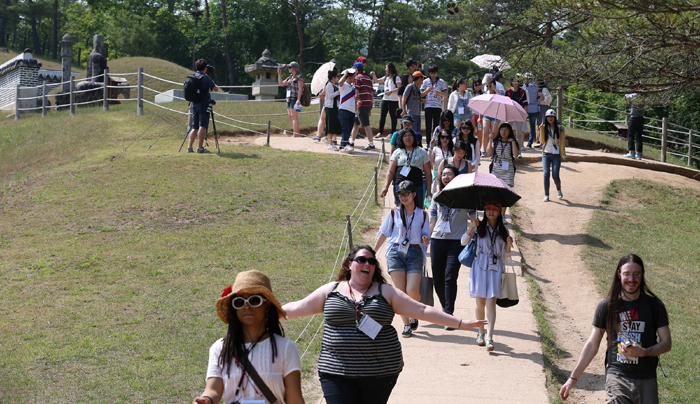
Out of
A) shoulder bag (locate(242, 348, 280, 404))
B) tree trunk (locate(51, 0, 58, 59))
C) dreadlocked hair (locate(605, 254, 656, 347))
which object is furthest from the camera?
tree trunk (locate(51, 0, 58, 59))

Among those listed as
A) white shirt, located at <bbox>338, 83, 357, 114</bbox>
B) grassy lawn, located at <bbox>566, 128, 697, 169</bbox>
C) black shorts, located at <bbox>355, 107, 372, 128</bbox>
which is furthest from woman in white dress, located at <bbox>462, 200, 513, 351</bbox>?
grassy lawn, located at <bbox>566, 128, 697, 169</bbox>

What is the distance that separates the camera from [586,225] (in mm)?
13414

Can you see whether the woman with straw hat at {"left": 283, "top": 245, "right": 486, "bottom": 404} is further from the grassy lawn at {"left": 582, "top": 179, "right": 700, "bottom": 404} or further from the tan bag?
the grassy lawn at {"left": 582, "top": 179, "right": 700, "bottom": 404}

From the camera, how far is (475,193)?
7.65 m

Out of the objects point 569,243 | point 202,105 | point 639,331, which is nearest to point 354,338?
point 639,331

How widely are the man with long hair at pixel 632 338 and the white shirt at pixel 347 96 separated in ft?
38.4

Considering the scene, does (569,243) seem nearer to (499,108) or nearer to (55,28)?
(499,108)

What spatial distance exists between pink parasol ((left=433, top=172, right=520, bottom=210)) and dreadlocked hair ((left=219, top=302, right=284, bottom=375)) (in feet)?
12.7

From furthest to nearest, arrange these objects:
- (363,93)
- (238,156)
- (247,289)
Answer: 1. (363,93)
2. (238,156)
3. (247,289)

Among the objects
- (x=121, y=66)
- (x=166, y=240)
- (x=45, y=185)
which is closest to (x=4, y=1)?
(x=121, y=66)

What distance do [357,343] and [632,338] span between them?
2.02m

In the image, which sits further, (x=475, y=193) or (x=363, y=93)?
(x=363, y=93)

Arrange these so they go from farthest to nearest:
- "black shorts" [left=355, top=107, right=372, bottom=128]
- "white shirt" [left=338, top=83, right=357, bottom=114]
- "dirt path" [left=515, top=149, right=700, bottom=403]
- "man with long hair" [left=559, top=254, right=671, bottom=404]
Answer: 1. "black shorts" [left=355, top=107, right=372, bottom=128]
2. "white shirt" [left=338, top=83, right=357, bottom=114]
3. "dirt path" [left=515, top=149, right=700, bottom=403]
4. "man with long hair" [left=559, top=254, right=671, bottom=404]

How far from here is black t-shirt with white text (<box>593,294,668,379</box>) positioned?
5055mm
